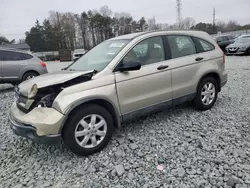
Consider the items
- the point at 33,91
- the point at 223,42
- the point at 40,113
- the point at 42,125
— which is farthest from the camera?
the point at 223,42

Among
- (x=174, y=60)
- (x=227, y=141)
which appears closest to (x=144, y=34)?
(x=174, y=60)

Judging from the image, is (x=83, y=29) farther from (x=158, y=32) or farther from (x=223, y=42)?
(x=158, y=32)

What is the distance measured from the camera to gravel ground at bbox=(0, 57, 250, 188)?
2410 millimetres

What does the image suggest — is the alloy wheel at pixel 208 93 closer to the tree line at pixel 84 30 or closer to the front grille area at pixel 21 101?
the front grille area at pixel 21 101

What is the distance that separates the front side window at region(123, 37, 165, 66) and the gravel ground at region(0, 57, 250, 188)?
47.1 inches

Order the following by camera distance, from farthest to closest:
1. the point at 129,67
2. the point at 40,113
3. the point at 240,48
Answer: the point at 240,48, the point at 129,67, the point at 40,113

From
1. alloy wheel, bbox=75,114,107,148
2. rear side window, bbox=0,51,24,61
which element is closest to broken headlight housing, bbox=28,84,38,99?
alloy wheel, bbox=75,114,107,148

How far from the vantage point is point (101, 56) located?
353 centimetres

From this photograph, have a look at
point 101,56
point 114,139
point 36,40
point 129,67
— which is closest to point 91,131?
point 114,139

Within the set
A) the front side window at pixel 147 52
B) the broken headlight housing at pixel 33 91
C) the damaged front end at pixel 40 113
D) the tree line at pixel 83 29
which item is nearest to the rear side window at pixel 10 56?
the damaged front end at pixel 40 113

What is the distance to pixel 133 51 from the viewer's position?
3.30 m

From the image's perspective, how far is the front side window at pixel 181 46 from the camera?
376 cm

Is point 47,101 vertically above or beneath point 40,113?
above

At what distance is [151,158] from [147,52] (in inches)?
68.3
